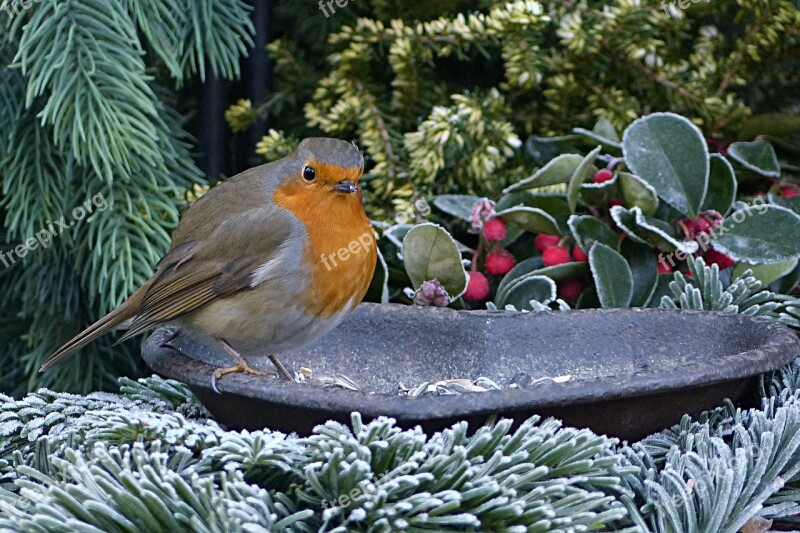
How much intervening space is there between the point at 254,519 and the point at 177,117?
5.31 ft

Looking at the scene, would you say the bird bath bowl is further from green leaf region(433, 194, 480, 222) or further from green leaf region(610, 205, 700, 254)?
green leaf region(433, 194, 480, 222)

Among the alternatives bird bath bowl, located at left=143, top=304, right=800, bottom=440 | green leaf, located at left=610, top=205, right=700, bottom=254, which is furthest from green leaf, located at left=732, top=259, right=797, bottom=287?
bird bath bowl, located at left=143, top=304, right=800, bottom=440

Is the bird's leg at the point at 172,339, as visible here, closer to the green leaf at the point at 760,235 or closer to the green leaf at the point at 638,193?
the green leaf at the point at 638,193

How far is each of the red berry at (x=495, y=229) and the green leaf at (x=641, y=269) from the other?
0.28 metres

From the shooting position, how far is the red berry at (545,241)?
2.38 metres

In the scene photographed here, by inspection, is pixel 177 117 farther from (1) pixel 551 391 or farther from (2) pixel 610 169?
(1) pixel 551 391

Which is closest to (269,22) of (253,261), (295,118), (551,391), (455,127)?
(295,118)

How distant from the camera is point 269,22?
9.05ft

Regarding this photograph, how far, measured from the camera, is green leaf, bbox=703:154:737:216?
2.29 meters

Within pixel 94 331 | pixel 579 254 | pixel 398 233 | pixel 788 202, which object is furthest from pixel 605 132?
pixel 94 331

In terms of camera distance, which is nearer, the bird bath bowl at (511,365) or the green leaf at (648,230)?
the bird bath bowl at (511,365)

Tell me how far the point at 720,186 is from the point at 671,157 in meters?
0.15
